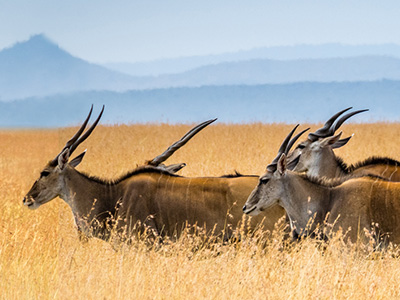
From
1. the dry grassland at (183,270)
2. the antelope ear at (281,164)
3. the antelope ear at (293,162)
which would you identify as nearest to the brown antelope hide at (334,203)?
the antelope ear at (281,164)

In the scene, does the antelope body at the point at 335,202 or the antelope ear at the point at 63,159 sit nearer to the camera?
the antelope body at the point at 335,202

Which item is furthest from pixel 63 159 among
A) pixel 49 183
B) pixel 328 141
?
pixel 328 141

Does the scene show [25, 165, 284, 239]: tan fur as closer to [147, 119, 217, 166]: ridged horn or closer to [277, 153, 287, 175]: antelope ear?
[277, 153, 287, 175]: antelope ear

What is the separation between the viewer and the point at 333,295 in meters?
5.64

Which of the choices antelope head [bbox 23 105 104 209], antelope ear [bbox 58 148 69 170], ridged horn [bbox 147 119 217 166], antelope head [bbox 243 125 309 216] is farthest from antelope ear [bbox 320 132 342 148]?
antelope ear [bbox 58 148 69 170]

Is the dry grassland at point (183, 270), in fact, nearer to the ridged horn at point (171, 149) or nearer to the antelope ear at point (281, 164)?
the antelope ear at point (281, 164)

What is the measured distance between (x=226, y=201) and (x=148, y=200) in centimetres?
90

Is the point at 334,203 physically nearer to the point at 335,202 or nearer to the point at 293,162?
the point at 335,202

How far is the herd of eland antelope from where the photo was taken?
699 centimetres

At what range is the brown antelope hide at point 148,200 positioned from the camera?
7648 mm

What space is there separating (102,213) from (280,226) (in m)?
2.11

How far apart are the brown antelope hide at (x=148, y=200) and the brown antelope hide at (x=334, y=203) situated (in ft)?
0.95

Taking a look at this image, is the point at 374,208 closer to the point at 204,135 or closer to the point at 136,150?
the point at 136,150

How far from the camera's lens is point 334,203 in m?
7.22
